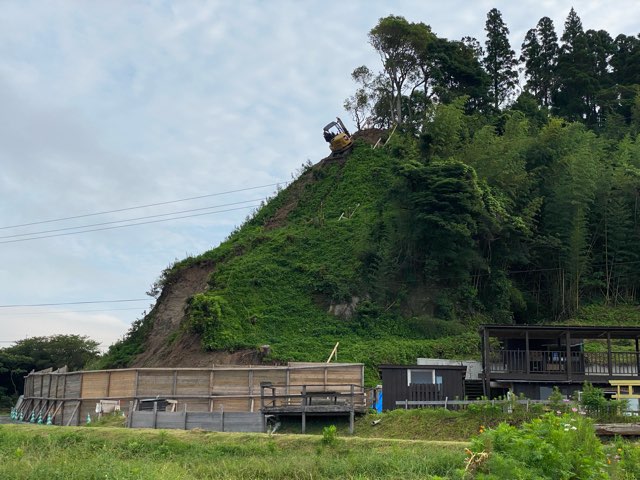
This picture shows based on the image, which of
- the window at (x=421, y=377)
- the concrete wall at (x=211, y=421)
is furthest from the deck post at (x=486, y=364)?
the concrete wall at (x=211, y=421)

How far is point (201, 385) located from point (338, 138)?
36.4 meters

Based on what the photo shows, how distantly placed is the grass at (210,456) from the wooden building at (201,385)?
4.37 meters

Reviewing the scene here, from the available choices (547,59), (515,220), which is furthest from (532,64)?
(515,220)

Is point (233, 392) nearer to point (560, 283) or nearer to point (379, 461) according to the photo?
point (379, 461)

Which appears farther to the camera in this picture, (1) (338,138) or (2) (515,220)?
(1) (338,138)

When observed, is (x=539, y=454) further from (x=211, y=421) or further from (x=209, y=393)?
(x=209, y=393)

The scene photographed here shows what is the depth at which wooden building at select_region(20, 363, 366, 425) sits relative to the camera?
957 inches

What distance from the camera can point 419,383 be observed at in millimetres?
24234

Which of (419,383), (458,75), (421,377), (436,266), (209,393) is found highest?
(458,75)

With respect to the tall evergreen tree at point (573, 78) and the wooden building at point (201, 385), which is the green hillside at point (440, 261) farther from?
the tall evergreen tree at point (573, 78)

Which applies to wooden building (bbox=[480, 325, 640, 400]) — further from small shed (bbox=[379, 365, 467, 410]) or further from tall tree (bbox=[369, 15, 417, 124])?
tall tree (bbox=[369, 15, 417, 124])

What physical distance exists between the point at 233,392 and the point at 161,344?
16516mm

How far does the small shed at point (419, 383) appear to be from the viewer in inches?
944

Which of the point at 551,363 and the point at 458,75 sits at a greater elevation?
the point at 458,75
